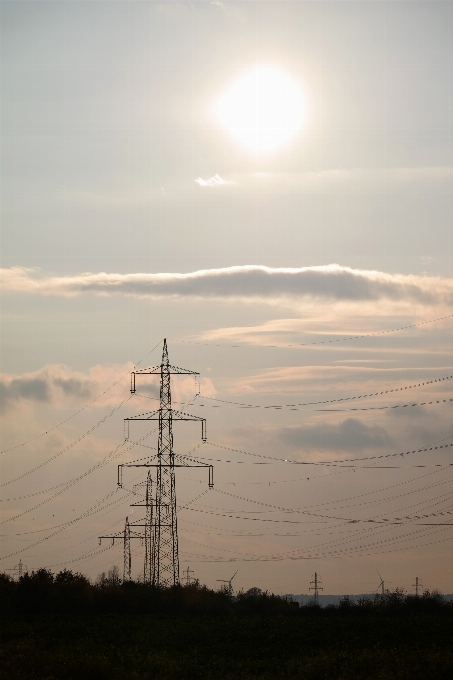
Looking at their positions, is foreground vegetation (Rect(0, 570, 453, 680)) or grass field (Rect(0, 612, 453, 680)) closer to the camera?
grass field (Rect(0, 612, 453, 680))

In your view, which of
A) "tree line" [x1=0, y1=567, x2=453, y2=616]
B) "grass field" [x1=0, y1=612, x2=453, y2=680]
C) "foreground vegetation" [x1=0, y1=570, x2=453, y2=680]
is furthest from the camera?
"tree line" [x1=0, y1=567, x2=453, y2=616]

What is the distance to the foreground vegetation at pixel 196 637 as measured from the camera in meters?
52.8

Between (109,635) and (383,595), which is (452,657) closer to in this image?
(109,635)

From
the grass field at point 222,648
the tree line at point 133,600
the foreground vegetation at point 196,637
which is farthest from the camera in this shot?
the tree line at point 133,600

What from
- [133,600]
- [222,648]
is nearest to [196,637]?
[222,648]

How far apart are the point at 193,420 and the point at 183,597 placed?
1075 inches

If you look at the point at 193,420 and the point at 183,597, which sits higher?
the point at 193,420

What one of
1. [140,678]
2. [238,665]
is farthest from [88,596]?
[140,678]

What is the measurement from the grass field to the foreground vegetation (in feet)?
0.30

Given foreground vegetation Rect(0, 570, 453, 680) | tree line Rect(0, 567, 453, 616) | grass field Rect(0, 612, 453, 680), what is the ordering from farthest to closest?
tree line Rect(0, 567, 453, 616) < foreground vegetation Rect(0, 570, 453, 680) < grass field Rect(0, 612, 453, 680)

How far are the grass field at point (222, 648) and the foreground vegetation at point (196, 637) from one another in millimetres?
92

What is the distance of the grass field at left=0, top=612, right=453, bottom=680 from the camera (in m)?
51.9

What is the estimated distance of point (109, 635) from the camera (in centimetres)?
7288

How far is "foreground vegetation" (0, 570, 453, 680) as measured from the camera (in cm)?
5278
